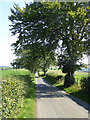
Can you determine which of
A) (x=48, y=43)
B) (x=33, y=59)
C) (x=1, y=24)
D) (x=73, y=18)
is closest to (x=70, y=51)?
(x=48, y=43)

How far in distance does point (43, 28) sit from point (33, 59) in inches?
186

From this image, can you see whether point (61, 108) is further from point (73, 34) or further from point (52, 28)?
point (73, 34)

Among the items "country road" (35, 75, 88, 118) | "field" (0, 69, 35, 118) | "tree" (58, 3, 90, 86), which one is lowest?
"country road" (35, 75, 88, 118)

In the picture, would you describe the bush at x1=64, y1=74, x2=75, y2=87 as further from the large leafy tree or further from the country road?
the country road

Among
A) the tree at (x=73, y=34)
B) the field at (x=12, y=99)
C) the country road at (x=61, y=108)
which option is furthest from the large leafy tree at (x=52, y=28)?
the field at (x=12, y=99)

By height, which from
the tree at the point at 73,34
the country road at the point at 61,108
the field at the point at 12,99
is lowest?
the country road at the point at 61,108

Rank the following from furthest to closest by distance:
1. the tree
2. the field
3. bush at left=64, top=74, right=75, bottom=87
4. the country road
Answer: bush at left=64, top=74, right=75, bottom=87, the tree, the country road, the field

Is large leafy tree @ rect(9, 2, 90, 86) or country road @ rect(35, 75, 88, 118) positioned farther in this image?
large leafy tree @ rect(9, 2, 90, 86)

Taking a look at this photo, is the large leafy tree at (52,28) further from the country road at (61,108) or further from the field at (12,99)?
the field at (12,99)

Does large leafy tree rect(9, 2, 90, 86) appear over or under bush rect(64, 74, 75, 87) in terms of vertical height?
over

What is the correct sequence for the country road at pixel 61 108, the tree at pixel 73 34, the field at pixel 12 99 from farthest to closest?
the tree at pixel 73 34 < the country road at pixel 61 108 < the field at pixel 12 99

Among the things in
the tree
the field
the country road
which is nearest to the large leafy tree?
the tree

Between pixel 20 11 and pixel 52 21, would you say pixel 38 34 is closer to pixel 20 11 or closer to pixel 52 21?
pixel 52 21

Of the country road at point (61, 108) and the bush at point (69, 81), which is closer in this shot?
the country road at point (61, 108)
